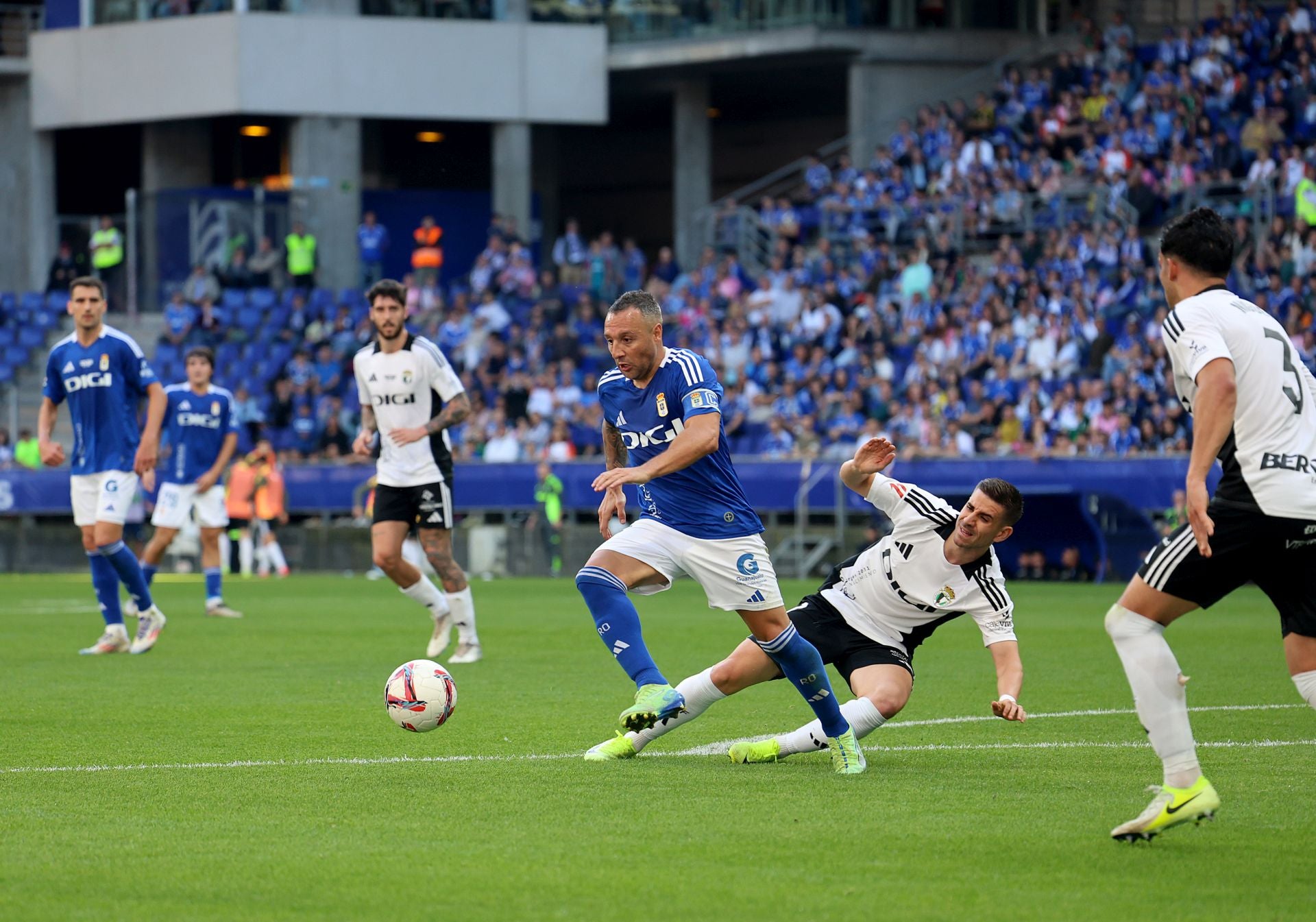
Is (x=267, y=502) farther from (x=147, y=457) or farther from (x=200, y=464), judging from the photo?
(x=147, y=457)

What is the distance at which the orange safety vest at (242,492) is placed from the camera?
28.6 metres

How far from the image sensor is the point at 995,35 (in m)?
39.2

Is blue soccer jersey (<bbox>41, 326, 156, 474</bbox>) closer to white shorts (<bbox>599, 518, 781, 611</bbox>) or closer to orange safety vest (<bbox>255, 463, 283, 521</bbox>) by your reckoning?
white shorts (<bbox>599, 518, 781, 611</bbox>)

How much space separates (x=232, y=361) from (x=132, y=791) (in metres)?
28.7

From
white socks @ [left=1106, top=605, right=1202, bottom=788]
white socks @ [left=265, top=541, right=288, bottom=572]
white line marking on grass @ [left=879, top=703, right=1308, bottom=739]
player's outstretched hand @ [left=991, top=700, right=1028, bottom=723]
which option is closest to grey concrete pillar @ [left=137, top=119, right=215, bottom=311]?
white socks @ [left=265, top=541, right=288, bottom=572]

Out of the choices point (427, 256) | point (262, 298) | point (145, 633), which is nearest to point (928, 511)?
point (145, 633)

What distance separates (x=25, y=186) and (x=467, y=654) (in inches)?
1297

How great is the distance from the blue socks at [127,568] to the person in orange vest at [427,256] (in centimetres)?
2369

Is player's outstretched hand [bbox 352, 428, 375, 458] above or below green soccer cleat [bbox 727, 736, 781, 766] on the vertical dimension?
above

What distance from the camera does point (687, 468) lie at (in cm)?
802

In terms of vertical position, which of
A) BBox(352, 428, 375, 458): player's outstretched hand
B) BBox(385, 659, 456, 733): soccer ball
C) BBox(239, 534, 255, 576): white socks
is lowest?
BBox(239, 534, 255, 576): white socks

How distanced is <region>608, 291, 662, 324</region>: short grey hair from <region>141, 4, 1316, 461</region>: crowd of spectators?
17.2 meters

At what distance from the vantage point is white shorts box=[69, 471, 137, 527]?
1346 centimetres

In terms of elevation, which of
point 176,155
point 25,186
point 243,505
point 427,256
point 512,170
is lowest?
point 243,505
